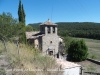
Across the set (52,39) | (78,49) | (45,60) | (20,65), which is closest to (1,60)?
(20,65)

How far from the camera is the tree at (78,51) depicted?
2189 cm

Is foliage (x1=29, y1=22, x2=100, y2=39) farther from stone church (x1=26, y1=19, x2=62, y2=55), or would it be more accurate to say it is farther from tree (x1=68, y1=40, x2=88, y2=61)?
tree (x1=68, y1=40, x2=88, y2=61)

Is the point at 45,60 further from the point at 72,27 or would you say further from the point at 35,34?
the point at 72,27

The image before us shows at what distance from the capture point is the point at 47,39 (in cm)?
2431

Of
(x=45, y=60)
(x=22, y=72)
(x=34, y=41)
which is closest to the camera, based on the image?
(x=22, y=72)

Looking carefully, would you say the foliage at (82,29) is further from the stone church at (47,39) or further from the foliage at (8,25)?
the foliage at (8,25)

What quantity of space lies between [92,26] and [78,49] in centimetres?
6238

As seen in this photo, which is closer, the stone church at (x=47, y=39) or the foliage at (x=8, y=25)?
the foliage at (x=8, y=25)

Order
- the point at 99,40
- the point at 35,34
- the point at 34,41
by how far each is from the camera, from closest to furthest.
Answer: the point at 34,41, the point at 35,34, the point at 99,40

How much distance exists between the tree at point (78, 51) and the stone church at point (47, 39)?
3.10m

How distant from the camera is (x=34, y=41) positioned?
23547 millimetres

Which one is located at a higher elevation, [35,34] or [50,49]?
[35,34]

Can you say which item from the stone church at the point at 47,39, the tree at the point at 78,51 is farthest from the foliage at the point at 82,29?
the tree at the point at 78,51

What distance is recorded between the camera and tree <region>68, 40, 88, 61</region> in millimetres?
21894
